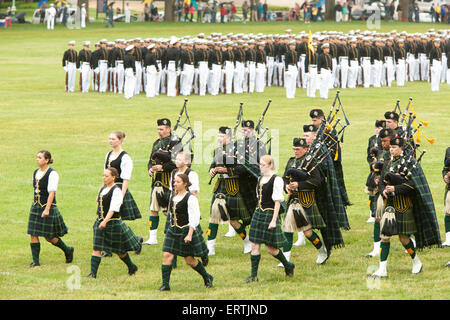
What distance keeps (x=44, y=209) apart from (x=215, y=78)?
21.6 meters

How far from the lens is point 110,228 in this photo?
11750mm

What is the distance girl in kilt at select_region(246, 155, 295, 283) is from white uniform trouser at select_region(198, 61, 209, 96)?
21.9 meters

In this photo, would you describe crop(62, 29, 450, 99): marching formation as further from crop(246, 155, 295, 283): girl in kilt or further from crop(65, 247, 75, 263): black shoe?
crop(246, 155, 295, 283): girl in kilt

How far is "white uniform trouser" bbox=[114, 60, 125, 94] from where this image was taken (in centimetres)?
3331

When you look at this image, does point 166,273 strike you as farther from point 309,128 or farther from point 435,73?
point 435,73

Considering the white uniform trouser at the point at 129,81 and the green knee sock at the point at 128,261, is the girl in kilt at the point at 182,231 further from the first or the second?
the white uniform trouser at the point at 129,81

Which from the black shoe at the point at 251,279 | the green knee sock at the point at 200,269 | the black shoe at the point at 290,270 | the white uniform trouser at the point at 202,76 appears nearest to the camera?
the green knee sock at the point at 200,269

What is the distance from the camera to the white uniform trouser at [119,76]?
1312 inches

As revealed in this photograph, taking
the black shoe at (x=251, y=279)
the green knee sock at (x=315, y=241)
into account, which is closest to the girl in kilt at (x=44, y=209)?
the black shoe at (x=251, y=279)

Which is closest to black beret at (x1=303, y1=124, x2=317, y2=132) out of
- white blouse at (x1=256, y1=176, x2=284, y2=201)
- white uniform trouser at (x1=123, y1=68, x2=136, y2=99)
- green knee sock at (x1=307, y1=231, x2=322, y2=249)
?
green knee sock at (x1=307, y1=231, x2=322, y2=249)

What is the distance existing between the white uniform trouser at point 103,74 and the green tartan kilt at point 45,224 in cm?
2157

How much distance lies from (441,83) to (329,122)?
2523 centimetres

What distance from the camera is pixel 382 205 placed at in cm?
1241

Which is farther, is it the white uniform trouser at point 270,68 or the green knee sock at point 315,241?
the white uniform trouser at point 270,68
